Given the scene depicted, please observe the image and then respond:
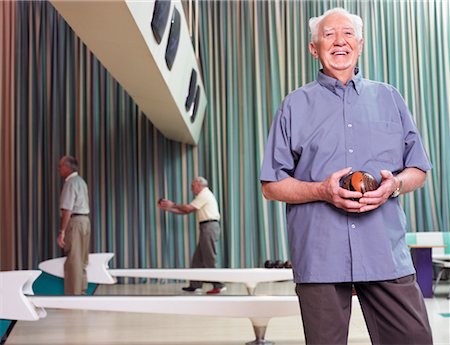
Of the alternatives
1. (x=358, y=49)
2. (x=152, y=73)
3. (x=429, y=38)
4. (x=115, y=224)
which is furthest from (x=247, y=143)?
(x=358, y=49)

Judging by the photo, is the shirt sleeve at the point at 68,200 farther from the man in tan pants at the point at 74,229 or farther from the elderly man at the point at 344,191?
the elderly man at the point at 344,191

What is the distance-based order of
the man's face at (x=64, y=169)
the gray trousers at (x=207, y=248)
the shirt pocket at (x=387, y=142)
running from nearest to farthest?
the shirt pocket at (x=387, y=142) → the man's face at (x=64, y=169) → the gray trousers at (x=207, y=248)

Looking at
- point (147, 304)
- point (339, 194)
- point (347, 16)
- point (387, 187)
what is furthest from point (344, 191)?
point (147, 304)

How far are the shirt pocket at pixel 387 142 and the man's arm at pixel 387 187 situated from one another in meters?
0.05

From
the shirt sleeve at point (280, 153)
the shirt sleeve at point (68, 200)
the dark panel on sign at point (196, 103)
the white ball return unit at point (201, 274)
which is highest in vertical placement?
the dark panel on sign at point (196, 103)

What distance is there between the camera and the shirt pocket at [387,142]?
179cm

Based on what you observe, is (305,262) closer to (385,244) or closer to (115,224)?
(385,244)

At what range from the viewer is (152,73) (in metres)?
4.97

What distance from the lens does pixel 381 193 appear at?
1676 mm

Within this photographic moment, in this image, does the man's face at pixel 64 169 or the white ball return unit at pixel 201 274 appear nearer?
the white ball return unit at pixel 201 274

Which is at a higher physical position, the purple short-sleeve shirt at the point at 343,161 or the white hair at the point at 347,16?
the white hair at the point at 347,16

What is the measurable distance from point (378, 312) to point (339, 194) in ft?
1.15

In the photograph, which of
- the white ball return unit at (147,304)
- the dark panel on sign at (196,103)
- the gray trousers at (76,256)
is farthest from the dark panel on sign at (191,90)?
the white ball return unit at (147,304)

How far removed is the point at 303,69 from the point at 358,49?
24.1 feet
